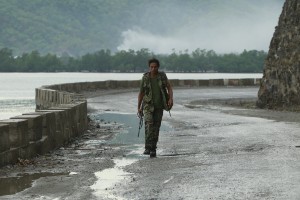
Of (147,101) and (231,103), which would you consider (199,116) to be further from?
(147,101)

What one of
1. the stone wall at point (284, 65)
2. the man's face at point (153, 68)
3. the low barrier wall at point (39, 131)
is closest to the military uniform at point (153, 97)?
the man's face at point (153, 68)

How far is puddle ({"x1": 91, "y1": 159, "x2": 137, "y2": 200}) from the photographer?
30.6 ft

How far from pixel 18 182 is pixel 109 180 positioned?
1.29 meters

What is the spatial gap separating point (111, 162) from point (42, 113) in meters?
2.55

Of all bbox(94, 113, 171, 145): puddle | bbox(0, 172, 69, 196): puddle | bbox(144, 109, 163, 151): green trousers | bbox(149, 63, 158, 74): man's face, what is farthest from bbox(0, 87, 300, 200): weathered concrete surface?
bbox(149, 63, 158, 74): man's face

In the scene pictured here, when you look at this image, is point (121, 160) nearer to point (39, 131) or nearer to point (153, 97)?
point (153, 97)

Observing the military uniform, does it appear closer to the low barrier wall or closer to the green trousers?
the green trousers

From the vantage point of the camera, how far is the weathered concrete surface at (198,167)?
368 inches

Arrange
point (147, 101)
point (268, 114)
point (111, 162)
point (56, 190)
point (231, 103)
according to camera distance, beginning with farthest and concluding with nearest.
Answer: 1. point (231, 103)
2. point (268, 114)
3. point (147, 101)
4. point (111, 162)
5. point (56, 190)

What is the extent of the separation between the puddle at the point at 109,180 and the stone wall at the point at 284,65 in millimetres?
17617

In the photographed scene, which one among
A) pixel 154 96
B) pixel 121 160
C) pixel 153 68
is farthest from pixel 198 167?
pixel 153 68

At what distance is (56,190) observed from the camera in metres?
9.80

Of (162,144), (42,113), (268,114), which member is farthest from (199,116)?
(42,113)

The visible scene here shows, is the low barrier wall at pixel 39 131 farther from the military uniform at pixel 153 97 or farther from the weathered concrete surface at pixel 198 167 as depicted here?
the military uniform at pixel 153 97
